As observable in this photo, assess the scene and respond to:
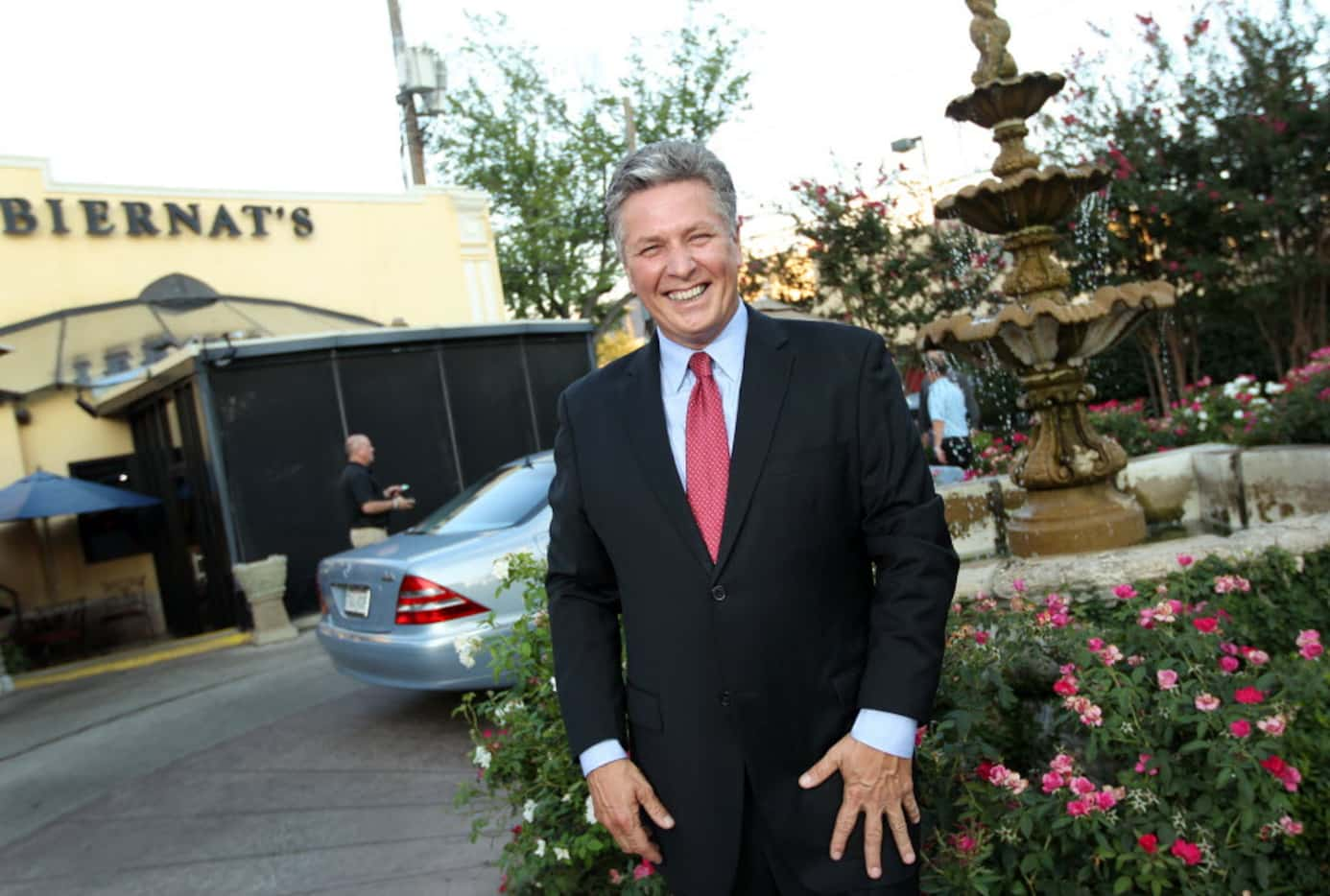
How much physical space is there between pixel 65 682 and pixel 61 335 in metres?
6.40

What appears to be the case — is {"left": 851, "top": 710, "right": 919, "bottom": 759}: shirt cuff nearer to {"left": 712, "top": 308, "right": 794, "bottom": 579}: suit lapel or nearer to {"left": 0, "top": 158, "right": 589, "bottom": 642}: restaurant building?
{"left": 712, "top": 308, "right": 794, "bottom": 579}: suit lapel

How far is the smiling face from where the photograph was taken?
197 centimetres

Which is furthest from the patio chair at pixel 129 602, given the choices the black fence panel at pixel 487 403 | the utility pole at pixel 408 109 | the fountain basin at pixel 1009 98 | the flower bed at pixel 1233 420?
the fountain basin at pixel 1009 98

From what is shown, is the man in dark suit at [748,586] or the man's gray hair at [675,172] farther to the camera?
the man's gray hair at [675,172]

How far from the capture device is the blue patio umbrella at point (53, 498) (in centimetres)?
1159

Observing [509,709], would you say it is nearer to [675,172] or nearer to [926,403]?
[675,172]

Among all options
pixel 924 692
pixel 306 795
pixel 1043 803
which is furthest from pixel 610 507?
pixel 306 795

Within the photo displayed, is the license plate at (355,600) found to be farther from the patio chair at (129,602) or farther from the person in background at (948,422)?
the patio chair at (129,602)

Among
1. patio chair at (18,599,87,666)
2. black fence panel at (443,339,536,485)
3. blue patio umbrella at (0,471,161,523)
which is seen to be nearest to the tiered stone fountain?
black fence panel at (443,339,536,485)

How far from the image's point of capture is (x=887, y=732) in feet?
5.89

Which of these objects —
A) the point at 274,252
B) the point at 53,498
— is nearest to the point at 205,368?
the point at 53,498

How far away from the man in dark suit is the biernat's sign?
15913 mm

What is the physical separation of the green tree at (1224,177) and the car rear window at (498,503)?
7766 millimetres

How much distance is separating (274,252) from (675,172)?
55.3 ft
